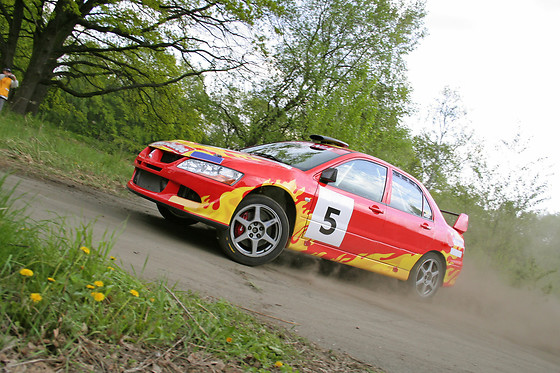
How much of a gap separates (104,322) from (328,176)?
3.67 meters

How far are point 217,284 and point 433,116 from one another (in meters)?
30.8

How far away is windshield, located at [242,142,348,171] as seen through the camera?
584 centimetres

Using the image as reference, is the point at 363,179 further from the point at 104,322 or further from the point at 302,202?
the point at 104,322

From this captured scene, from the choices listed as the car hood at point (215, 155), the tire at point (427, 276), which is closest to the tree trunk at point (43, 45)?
the car hood at point (215, 155)

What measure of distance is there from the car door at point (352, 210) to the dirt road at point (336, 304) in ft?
1.93

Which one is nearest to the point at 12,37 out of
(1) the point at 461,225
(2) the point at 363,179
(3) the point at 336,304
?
(2) the point at 363,179

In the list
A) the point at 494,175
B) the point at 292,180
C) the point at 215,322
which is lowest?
the point at 215,322

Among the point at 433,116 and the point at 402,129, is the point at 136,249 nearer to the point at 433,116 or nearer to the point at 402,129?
the point at 402,129

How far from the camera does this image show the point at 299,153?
242 inches

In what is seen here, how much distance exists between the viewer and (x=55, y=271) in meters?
2.39

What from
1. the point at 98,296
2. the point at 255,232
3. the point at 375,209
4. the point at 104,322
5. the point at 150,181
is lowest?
the point at 104,322

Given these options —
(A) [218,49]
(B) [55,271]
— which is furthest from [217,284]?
(A) [218,49]

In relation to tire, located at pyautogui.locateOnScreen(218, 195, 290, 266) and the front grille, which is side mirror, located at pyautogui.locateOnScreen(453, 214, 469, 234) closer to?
tire, located at pyautogui.locateOnScreen(218, 195, 290, 266)

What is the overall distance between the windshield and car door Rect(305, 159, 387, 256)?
25 cm
